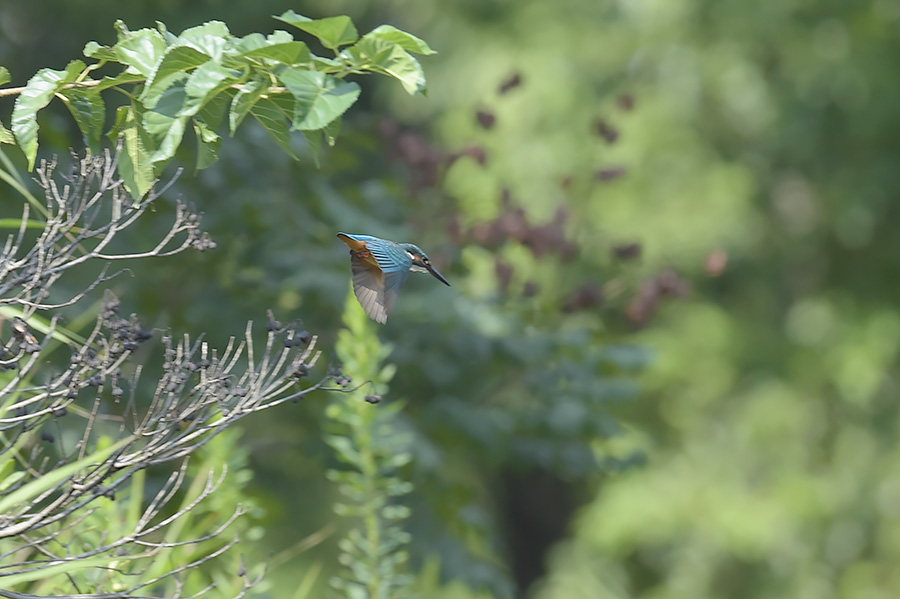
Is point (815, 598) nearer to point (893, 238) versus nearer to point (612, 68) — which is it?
point (893, 238)

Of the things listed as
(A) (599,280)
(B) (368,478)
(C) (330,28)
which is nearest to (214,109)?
(C) (330,28)

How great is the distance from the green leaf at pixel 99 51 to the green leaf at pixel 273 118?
0.21m

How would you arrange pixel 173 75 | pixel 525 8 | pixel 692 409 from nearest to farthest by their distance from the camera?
1. pixel 173 75
2. pixel 525 8
3. pixel 692 409

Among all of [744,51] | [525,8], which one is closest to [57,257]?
[525,8]

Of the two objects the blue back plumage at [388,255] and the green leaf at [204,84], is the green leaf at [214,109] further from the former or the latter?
the blue back plumage at [388,255]

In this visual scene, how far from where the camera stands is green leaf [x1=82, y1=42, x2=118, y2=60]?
4.97ft

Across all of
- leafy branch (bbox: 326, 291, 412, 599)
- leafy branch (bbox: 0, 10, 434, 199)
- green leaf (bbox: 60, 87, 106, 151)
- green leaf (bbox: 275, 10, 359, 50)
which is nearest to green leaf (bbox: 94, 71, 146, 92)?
leafy branch (bbox: 0, 10, 434, 199)

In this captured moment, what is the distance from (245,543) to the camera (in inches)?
106

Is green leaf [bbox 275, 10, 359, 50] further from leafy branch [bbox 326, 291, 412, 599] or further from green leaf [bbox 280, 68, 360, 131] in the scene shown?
leafy branch [bbox 326, 291, 412, 599]

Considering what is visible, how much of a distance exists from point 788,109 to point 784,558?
13.0 ft

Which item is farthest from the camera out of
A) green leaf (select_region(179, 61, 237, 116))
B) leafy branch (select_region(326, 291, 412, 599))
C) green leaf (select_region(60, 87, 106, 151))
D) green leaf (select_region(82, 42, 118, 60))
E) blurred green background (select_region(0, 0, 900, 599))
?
blurred green background (select_region(0, 0, 900, 599))

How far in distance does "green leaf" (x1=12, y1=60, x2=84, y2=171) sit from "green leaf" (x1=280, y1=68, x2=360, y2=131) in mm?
337

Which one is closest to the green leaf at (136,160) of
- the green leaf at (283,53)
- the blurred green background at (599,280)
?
the green leaf at (283,53)

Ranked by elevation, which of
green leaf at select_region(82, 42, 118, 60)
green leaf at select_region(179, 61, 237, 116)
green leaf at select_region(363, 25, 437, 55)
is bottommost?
green leaf at select_region(82, 42, 118, 60)
